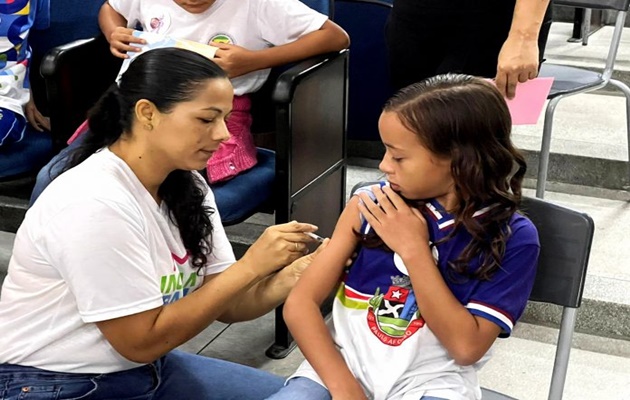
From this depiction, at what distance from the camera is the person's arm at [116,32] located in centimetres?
280

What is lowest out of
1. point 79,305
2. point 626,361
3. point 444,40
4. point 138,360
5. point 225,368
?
point 626,361

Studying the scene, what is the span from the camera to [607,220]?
329 cm

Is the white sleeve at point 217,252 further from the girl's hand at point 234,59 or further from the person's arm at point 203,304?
the girl's hand at point 234,59

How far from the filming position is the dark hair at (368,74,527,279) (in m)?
1.54

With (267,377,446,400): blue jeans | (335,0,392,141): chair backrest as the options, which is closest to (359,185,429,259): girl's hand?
(267,377,446,400): blue jeans

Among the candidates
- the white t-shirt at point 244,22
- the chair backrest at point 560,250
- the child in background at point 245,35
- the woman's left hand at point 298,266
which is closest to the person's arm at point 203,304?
the woman's left hand at point 298,266

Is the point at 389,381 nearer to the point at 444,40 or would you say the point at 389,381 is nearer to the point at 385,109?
the point at 385,109

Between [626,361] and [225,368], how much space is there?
136cm

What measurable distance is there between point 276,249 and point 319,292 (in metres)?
0.11

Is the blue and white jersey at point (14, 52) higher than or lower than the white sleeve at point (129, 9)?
lower

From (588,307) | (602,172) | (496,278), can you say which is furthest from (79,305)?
(602,172)

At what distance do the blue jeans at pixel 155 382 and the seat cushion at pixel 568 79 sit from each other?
155 cm

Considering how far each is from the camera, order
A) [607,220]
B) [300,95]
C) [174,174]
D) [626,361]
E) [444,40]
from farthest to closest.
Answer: [607,220]
[626,361]
[300,95]
[444,40]
[174,174]

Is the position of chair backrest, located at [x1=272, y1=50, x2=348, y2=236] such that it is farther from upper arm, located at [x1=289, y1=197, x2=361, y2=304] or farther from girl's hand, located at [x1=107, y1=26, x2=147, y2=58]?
upper arm, located at [x1=289, y1=197, x2=361, y2=304]
